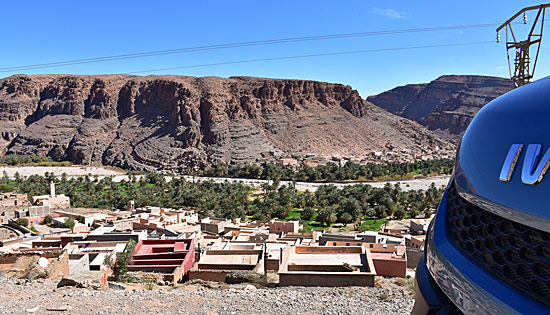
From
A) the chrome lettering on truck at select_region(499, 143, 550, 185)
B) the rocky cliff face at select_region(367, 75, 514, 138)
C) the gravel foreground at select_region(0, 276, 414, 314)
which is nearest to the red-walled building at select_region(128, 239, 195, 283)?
the gravel foreground at select_region(0, 276, 414, 314)

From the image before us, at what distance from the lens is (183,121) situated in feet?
305

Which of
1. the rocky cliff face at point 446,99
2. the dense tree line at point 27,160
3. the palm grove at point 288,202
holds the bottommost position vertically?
the palm grove at point 288,202

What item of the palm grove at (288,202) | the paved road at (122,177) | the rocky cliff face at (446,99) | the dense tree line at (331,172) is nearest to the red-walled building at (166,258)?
the palm grove at (288,202)

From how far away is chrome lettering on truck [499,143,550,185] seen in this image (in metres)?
1.69

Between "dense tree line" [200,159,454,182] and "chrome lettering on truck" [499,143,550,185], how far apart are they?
60.0 metres

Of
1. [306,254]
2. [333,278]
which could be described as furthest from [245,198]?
[333,278]

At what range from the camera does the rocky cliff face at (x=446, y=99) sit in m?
142

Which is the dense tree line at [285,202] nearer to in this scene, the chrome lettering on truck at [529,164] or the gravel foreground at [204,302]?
the gravel foreground at [204,302]

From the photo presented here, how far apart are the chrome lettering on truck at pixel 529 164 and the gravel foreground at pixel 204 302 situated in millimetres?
5682

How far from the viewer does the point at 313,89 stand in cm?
10775

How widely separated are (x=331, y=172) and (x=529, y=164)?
62.6 m

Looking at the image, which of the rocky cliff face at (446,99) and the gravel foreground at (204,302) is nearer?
the gravel foreground at (204,302)

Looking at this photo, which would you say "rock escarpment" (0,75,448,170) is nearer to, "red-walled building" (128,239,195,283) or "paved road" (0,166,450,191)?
"paved road" (0,166,450,191)

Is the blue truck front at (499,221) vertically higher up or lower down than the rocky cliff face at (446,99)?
lower down
